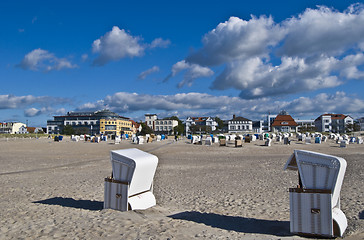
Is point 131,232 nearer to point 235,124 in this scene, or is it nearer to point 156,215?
point 156,215

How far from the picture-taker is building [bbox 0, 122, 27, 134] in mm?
143375

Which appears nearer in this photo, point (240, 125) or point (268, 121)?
point (240, 125)

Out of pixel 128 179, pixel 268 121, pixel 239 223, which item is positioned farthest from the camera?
pixel 268 121

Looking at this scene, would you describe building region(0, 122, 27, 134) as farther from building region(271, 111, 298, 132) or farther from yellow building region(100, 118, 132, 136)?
building region(271, 111, 298, 132)

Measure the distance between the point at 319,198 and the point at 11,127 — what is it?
162m

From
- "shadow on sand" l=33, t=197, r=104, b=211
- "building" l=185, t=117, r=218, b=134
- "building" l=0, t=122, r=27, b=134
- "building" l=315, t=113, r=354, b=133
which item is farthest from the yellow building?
"shadow on sand" l=33, t=197, r=104, b=211

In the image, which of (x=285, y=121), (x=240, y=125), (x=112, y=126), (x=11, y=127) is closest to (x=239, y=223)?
(x=112, y=126)

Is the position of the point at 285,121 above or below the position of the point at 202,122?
above

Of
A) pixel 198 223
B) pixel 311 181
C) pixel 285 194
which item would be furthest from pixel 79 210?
pixel 285 194

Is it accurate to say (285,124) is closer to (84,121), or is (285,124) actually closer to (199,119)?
(199,119)

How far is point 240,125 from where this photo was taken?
121 meters

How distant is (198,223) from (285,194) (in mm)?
3834

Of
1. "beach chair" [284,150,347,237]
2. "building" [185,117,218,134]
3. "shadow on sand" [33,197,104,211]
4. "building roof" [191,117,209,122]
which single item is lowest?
"shadow on sand" [33,197,104,211]

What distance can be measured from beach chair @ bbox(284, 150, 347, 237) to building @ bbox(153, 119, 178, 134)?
116 meters
